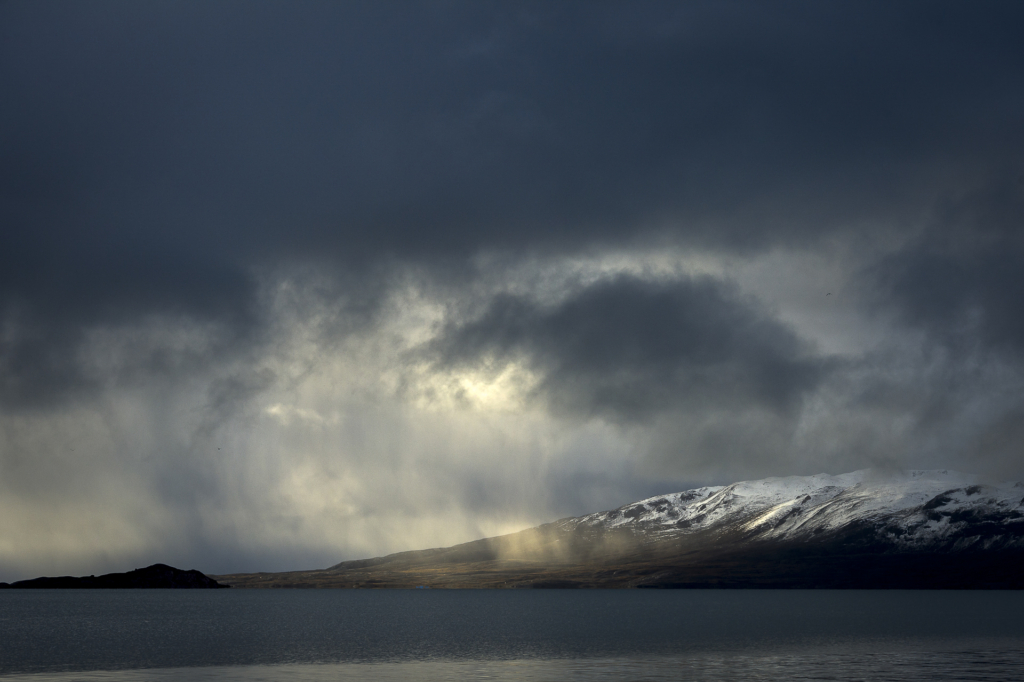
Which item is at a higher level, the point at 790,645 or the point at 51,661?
the point at 51,661

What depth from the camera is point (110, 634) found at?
499 feet

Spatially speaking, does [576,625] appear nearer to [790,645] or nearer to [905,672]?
[790,645]

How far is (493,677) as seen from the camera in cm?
8675

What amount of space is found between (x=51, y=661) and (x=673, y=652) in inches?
3098

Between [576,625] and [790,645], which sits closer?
[790,645]

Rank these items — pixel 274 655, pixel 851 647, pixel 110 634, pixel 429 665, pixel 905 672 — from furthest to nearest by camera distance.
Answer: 1. pixel 110 634
2. pixel 851 647
3. pixel 274 655
4. pixel 429 665
5. pixel 905 672

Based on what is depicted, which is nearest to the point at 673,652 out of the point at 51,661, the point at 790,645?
the point at 790,645

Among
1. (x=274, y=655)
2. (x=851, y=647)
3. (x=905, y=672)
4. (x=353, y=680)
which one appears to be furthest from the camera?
(x=851, y=647)

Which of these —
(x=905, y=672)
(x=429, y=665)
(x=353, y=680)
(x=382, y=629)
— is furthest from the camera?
(x=382, y=629)

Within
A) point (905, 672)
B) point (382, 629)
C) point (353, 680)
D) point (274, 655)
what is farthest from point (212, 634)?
point (905, 672)

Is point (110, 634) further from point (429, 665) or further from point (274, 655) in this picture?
point (429, 665)

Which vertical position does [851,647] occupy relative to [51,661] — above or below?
below

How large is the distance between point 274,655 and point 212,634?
163 feet

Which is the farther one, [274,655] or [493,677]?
[274,655]
